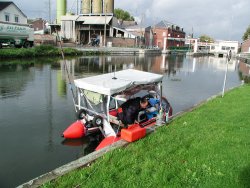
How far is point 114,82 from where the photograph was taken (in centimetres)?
1218

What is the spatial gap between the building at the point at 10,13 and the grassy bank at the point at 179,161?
59.3 m

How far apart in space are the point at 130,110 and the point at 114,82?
1.38 metres

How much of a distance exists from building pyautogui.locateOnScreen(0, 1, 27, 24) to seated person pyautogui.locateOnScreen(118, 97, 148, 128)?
57202 mm

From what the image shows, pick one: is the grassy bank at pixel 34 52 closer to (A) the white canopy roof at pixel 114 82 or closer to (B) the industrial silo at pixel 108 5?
(B) the industrial silo at pixel 108 5

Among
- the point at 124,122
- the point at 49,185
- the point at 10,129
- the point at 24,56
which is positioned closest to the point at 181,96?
the point at 124,122

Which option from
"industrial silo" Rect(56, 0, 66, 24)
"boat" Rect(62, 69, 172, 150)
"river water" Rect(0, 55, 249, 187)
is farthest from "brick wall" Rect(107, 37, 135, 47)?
"boat" Rect(62, 69, 172, 150)

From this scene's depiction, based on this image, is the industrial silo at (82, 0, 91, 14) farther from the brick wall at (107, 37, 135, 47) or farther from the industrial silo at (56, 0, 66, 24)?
the brick wall at (107, 37, 135, 47)

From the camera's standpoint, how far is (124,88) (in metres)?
11.8

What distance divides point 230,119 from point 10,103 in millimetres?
13837

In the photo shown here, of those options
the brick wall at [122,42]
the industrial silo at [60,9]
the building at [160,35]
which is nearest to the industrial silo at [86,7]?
the industrial silo at [60,9]

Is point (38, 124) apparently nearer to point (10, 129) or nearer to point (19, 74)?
point (10, 129)

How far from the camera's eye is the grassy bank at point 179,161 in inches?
274

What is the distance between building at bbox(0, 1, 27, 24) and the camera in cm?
6097

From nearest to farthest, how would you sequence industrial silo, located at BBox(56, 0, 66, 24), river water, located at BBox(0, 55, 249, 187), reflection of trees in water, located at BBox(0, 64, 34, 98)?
1. river water, located at BBox(0, 55, 249, 187)
2. reflection of trees in water, located at BBox(0, 64, 34, 98)
3. industrial silo, located at BBox(56, 0, 66, 24)
